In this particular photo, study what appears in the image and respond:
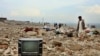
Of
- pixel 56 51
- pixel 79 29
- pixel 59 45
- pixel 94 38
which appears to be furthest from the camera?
pixel 94 38

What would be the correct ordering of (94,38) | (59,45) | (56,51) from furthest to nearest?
(94,38)
(59,45)
(56,51)

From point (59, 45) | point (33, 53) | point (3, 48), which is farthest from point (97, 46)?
point (33, 53)

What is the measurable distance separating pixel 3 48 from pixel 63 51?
8.10 feet

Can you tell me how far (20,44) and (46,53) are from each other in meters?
4.37

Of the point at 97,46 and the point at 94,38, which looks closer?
the point at 97,46

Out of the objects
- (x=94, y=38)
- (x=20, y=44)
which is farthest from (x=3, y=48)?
(x=94, y=38)

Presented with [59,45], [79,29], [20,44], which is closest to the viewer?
[20,44]

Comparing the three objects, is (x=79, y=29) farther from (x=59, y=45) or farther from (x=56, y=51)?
(x=56, y=51)

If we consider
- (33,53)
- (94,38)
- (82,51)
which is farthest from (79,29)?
(33,53)

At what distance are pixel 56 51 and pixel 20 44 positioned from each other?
4.83 meters

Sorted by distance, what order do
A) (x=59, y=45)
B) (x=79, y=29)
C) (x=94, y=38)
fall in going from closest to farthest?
(x=59, y=45) < (x=79, y=29) < (x=94, y=38)

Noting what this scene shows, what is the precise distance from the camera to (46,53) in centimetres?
1422

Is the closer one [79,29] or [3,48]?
[3,48]

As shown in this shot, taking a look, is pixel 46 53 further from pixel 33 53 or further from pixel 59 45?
pixel 33 53
